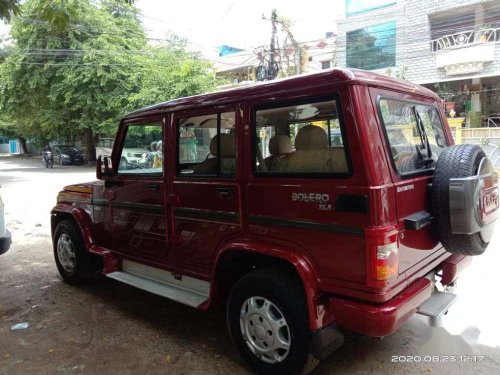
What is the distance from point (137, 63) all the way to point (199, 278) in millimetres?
20681

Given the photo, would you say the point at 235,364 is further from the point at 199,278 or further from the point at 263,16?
the point at 263,16

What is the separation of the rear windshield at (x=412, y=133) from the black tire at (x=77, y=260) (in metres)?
3.53

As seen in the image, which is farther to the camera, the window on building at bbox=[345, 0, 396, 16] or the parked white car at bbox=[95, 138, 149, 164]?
the window on building at bbox=[345, 0, 396, 16]

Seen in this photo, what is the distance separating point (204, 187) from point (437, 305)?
6.26ft

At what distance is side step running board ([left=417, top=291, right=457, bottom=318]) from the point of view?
3.01 m

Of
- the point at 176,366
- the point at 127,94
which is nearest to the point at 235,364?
the point at 176,366

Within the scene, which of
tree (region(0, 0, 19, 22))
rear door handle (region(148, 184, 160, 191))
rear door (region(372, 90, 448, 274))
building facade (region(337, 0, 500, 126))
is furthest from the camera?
building facade (region(337, 0, 500, 126))

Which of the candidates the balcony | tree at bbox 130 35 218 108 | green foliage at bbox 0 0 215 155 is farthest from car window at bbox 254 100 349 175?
green foliage at bbox 0 0 215 155

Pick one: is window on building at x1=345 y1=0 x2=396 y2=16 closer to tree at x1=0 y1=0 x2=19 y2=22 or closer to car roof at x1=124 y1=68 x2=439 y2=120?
tree at x1=0 y1=0 x2=19 y2=22

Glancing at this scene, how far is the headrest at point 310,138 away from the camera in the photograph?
3.00m

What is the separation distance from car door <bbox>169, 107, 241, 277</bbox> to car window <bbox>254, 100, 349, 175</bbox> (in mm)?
233

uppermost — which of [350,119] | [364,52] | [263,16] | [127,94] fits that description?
[263,16]

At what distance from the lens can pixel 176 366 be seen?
Result: 329cm

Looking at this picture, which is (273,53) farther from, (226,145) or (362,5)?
(226,145)
